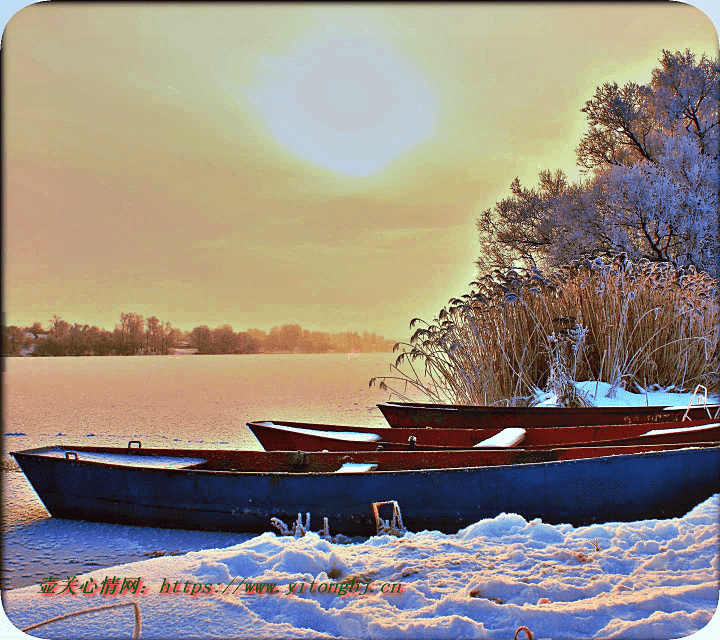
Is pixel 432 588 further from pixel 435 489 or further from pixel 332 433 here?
pixel 332 433

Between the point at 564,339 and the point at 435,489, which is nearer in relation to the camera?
the point at 435,489

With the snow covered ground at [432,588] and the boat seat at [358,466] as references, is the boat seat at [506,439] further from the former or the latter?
the snow covered ground at [432,588]

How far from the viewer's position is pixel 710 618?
6.16ft

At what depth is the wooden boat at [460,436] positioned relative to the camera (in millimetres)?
3510

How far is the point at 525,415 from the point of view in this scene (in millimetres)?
4773

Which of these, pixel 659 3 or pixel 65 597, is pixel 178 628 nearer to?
pixel 65 597

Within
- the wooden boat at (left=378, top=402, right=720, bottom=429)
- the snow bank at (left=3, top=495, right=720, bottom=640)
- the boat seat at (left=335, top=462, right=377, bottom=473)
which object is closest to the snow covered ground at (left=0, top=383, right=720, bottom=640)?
the snow bank at (left=3, top=495, right=720, bottom=640)

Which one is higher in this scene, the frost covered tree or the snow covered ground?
the frost covered tree

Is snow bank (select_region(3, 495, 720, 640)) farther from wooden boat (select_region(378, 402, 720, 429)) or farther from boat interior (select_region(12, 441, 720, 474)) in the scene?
wooden boat (select_region(378, 402, 720, 429))

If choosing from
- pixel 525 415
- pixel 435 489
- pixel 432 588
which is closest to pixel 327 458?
pixel 435 489

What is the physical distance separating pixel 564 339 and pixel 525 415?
4.42 ft

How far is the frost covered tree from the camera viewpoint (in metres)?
10.7

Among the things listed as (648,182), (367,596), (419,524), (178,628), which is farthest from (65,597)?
(648,182)

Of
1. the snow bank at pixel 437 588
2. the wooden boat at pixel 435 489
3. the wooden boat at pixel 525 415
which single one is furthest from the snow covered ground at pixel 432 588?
the wooden boat at pixel 525 415
